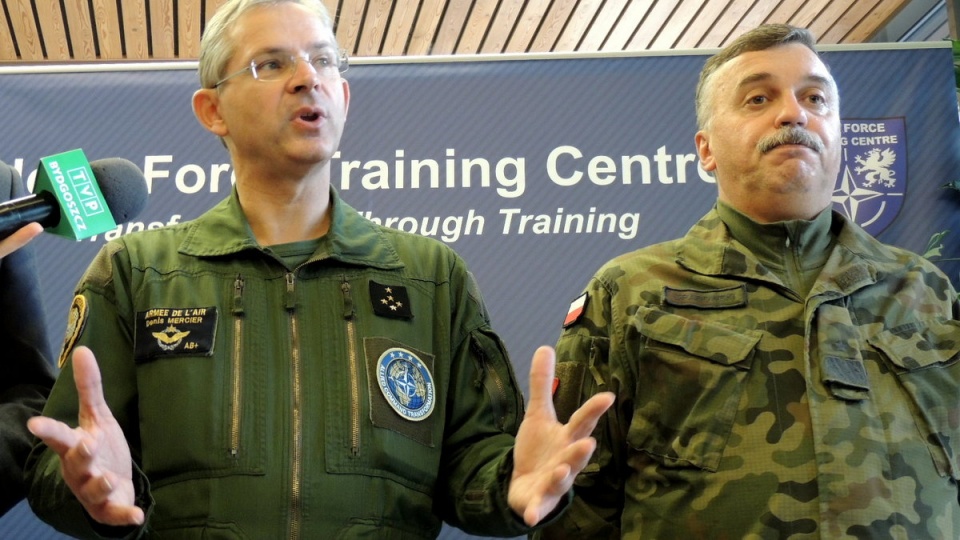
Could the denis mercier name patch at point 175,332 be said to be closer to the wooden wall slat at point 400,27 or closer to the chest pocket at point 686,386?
the chest pocket at point 686,386

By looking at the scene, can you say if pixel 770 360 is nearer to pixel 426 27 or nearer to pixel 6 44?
pixel 426 27

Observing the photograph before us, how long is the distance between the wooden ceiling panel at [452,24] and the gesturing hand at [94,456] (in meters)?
3.76

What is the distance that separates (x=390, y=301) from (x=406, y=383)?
14 cm

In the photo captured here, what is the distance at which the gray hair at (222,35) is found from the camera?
1941mm

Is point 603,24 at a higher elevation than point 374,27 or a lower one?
higher

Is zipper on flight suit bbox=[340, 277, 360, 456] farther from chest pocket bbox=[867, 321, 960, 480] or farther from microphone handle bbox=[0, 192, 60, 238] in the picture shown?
chest pocket bbox=[867, 321, 960, 480]

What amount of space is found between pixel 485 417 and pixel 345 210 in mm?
445

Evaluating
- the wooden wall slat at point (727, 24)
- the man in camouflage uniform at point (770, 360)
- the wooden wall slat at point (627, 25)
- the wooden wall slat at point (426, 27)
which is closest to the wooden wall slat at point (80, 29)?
the wooden wall slat at point (426, 27)

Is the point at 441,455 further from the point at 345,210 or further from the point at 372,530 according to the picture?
the point at 345,210

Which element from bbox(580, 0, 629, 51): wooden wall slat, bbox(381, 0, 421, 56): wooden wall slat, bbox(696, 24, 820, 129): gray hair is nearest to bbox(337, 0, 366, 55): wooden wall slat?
bbox(381, 0, 421, 56): wooden wall slat

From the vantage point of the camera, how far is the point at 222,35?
195 centimetres

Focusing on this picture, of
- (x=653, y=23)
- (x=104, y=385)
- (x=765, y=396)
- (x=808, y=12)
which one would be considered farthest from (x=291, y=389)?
(x=808, y=12)

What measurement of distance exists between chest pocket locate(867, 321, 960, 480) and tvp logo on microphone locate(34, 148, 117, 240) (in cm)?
132

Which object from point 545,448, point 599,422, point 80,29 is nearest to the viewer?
point 545,448
